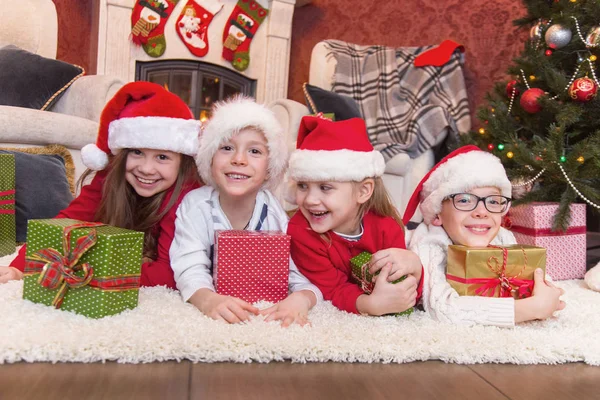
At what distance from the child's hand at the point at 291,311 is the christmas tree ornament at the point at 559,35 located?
1722mm

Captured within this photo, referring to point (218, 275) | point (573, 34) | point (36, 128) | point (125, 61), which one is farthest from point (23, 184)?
point (573, 34)

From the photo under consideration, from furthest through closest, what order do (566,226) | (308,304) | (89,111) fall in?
1. (89,111)
2. (566,226)
3. (308,304)

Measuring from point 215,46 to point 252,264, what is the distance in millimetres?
3082

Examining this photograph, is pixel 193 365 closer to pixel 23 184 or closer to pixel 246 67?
pixel 23 184

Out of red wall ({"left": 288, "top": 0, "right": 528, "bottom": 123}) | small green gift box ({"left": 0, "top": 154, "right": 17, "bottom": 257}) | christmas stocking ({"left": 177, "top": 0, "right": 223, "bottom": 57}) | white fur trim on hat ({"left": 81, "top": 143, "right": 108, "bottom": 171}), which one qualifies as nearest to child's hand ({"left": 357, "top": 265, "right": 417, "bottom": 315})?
white fur trim on hat ({"left": 81, "top": 143, "right": 108, "bottom": 171})

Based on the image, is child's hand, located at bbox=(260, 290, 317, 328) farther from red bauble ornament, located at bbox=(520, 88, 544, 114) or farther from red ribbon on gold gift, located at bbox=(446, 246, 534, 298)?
red bauble ornament, located at bbox=(520, 88, 544, 114)

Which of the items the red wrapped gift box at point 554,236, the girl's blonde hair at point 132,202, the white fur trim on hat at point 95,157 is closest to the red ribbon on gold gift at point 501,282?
the red wrapped gift box at point 554,236

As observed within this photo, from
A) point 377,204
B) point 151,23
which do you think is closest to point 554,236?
point 377,204

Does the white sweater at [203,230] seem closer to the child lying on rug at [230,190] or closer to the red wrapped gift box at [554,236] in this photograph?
the child lying on rug at [230,190]

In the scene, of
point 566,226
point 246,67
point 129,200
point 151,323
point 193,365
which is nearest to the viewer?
point 193,365

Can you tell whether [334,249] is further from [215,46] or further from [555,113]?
[215,46]

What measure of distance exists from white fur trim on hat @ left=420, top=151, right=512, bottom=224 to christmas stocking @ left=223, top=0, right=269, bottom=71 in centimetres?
293

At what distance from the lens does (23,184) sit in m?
2.04

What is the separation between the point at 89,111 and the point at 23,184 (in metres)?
0.76
